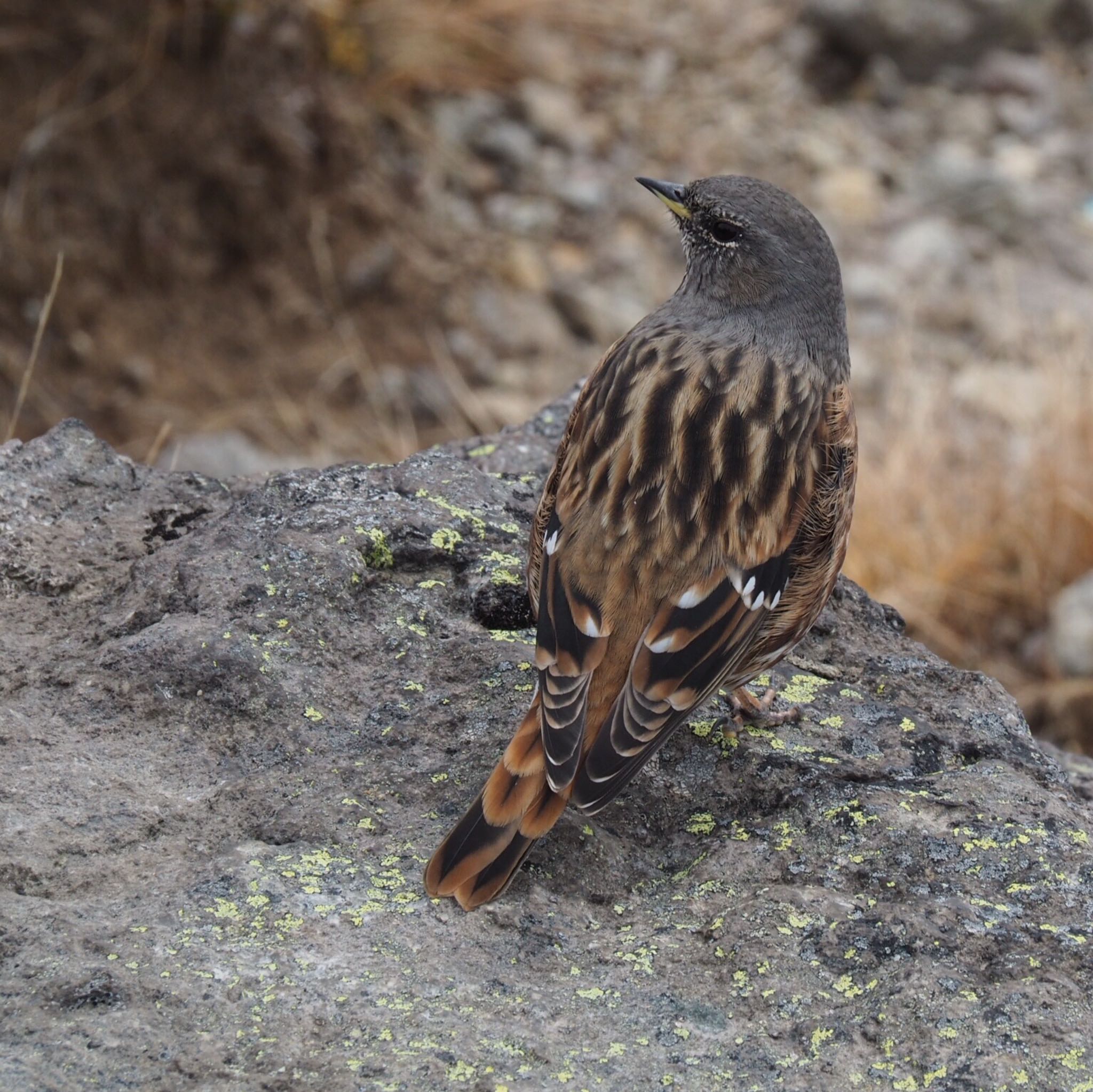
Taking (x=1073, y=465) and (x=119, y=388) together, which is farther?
(x=119, y=388)

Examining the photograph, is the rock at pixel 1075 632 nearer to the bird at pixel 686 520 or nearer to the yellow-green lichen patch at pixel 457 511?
the bird at pixel 686 520

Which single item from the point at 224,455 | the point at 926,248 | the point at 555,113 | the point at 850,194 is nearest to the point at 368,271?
the point at 224,455

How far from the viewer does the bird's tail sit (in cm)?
277

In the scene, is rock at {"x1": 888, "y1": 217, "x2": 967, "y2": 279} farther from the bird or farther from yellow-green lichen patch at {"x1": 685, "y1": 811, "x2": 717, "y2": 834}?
yellow-green lichen patch at {"x1": 685, "y1": 811, "x2": 717, "y2": 834}

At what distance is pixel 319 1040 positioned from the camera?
240 cm

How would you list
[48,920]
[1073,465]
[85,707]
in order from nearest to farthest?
[48,920], [85,707], [1073,465]

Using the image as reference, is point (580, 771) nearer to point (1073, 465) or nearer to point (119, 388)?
point (1073, 465)

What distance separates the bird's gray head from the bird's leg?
44.3 inches

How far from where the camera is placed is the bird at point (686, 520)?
290 centimetres

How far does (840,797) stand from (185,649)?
1433 millimetres

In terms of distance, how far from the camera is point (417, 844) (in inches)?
114

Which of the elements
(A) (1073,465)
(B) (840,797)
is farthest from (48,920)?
(A) (1073,465)

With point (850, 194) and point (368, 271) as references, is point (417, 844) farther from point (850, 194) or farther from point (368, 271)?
point (850, 194)

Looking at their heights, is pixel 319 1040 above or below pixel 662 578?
below
